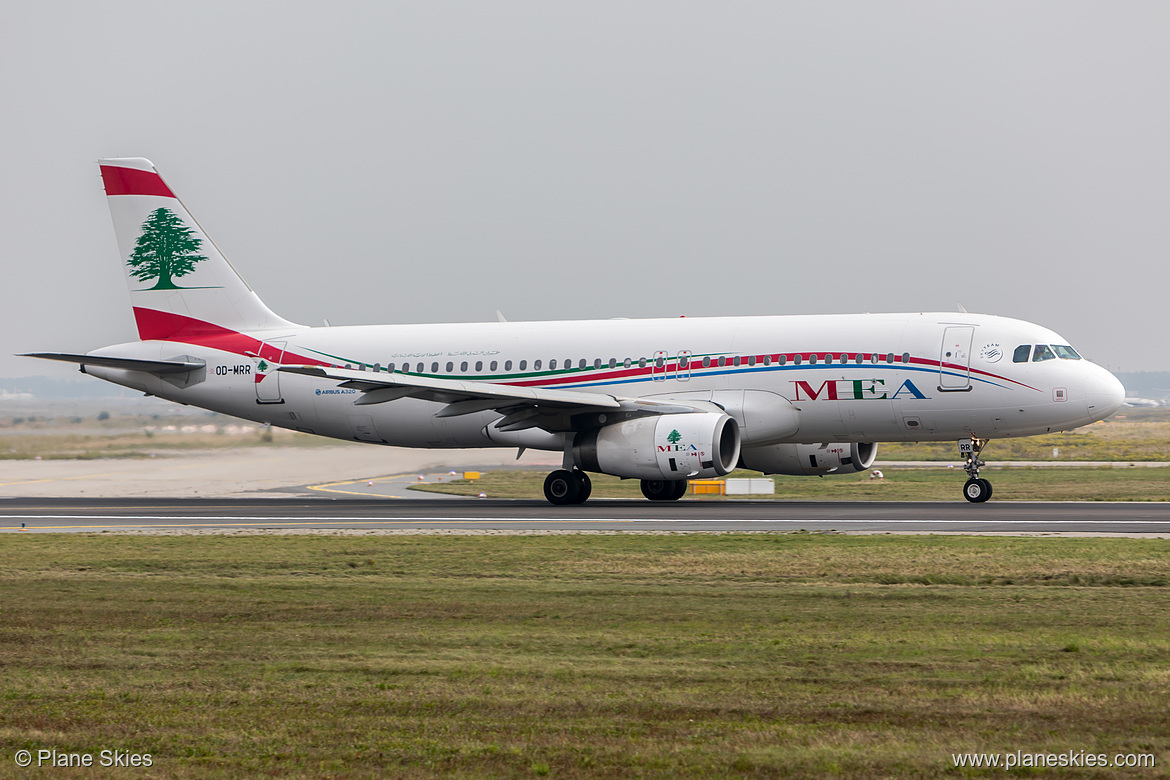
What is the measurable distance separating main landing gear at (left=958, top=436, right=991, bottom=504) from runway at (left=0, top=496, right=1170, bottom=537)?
0.32 meters

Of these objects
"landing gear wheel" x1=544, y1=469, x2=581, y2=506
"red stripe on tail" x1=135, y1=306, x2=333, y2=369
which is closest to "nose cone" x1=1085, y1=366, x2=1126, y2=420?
"landing gear wheel" x1=544, y1=469, x2=581, y2=506

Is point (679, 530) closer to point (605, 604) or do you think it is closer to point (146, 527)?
point (605, 604)

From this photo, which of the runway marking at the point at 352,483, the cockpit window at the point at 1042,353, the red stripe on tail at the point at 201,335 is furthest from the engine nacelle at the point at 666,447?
the red stripe on tail at the point at 201,335

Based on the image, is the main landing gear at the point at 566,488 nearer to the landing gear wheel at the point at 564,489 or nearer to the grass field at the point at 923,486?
the landing gear wheel at the point at 564,489

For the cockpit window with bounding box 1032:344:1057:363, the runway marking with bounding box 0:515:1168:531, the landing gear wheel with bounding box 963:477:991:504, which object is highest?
the cockpit window with bounding box 1032:344:1057:363

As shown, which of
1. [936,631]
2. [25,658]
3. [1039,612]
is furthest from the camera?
[1039,612]

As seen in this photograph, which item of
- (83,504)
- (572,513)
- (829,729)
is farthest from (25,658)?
(83,504)

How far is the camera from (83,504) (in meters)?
30.0

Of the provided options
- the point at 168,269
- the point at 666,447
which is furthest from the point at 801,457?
the point at 168,269

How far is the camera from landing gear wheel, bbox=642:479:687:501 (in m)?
30.3

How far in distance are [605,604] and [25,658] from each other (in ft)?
18.6

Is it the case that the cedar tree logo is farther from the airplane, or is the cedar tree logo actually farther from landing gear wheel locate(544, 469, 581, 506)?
landing gear wheel locate(544, 469, 581, 506)

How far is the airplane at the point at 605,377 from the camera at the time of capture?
26.8 meters

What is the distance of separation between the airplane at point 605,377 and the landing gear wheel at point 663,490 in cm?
4
